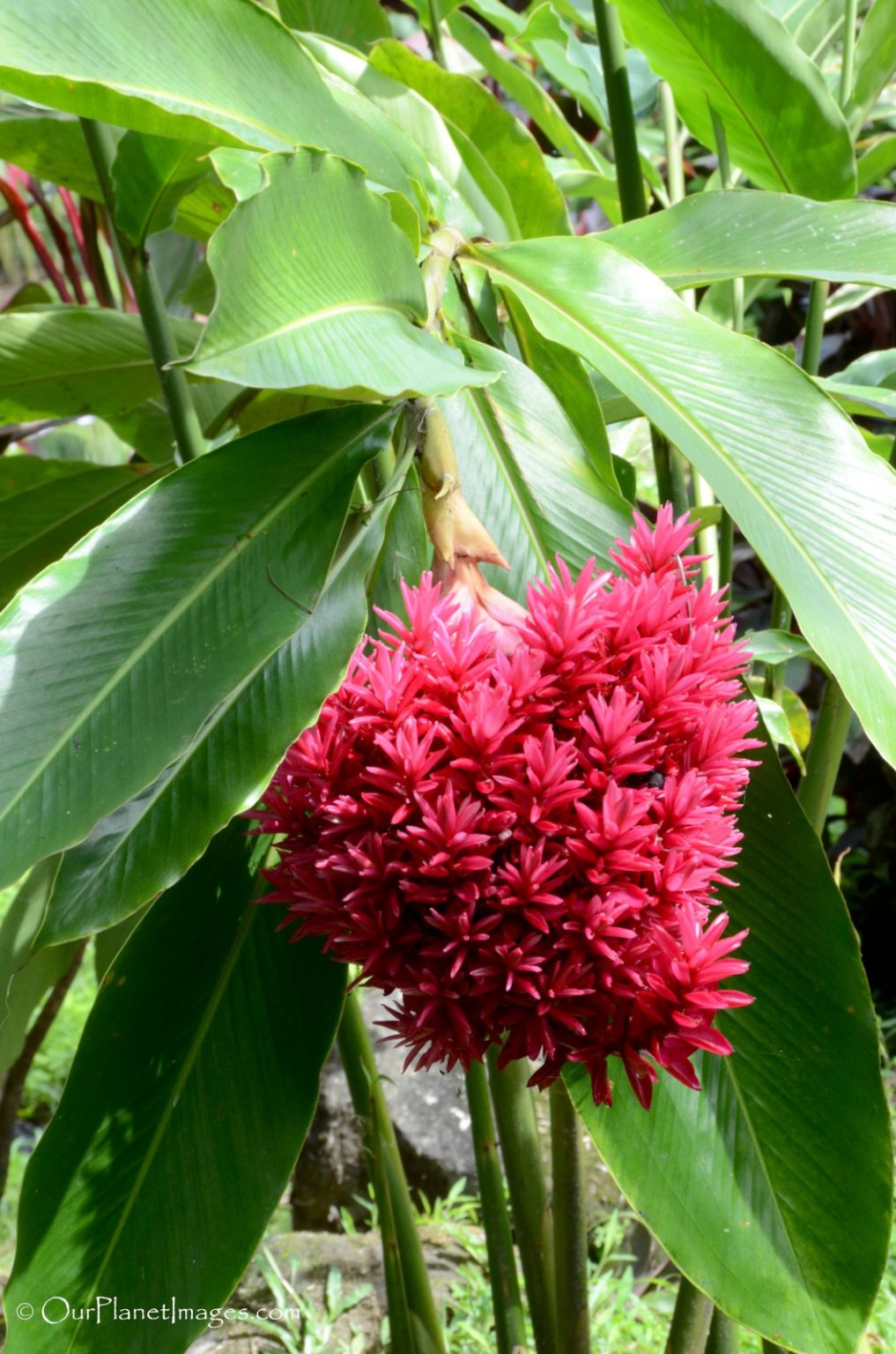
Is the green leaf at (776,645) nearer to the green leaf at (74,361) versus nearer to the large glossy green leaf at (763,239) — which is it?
the large glossy green leaf at (763,239)

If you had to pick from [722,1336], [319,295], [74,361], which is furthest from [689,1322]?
[74,361]

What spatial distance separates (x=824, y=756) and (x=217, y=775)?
460 mm

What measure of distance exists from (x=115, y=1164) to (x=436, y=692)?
36 centimetres

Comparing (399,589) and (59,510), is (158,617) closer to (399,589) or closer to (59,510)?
(399,589)

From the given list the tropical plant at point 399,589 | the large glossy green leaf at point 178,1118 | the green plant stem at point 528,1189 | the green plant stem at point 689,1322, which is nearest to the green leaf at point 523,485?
the tropical plant at point 399,589

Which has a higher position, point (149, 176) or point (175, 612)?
point (149, 176)

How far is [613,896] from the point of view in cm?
38

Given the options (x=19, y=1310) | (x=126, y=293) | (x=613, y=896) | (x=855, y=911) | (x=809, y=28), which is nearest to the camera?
(x=613, y=896)

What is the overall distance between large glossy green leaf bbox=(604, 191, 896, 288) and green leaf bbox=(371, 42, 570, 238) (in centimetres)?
20

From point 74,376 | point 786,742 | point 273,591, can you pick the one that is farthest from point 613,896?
point 74,376

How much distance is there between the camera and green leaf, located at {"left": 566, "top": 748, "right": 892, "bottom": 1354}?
1.82ft

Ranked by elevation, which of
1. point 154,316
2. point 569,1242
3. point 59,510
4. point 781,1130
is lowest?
point 569,1242

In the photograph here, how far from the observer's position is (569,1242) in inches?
29.7

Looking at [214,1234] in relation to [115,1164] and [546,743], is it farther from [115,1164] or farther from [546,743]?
[546,743]
